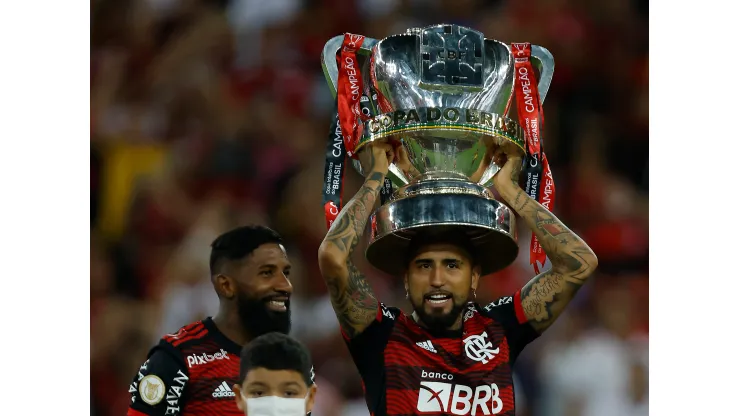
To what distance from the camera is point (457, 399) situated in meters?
3.12

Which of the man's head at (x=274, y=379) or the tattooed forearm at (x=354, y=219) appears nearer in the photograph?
the man's head at (x=274, y=379)

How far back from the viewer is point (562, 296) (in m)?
3.29

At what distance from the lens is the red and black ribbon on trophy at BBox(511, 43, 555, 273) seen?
351 centimetres

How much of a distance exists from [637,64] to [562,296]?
2.00 metres

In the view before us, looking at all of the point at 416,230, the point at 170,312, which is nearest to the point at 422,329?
the point at 416,230

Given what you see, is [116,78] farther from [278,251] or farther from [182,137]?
[278,251]

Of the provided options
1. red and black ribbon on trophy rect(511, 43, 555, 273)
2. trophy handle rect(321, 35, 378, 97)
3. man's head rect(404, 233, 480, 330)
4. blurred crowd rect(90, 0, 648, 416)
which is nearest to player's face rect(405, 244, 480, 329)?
man's head rect(404, 233, 480, 330)

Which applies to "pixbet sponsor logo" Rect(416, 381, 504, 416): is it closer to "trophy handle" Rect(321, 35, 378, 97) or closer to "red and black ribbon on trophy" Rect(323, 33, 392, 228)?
"red and black ribbon on trophy" Rect(323, 33, 392, 228)

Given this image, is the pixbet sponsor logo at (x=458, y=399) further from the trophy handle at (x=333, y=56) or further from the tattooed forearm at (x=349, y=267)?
the trophy handle at (x=333, y=56)

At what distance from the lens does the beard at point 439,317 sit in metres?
3.18

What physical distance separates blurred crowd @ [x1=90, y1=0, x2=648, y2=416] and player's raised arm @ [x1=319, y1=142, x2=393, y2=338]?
47.4 inches

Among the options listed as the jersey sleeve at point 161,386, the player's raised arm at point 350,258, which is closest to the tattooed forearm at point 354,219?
the player's raised arm at point 350,258

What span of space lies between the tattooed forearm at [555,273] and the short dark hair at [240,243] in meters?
0.72

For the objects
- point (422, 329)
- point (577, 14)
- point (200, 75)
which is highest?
point (577, 14)
